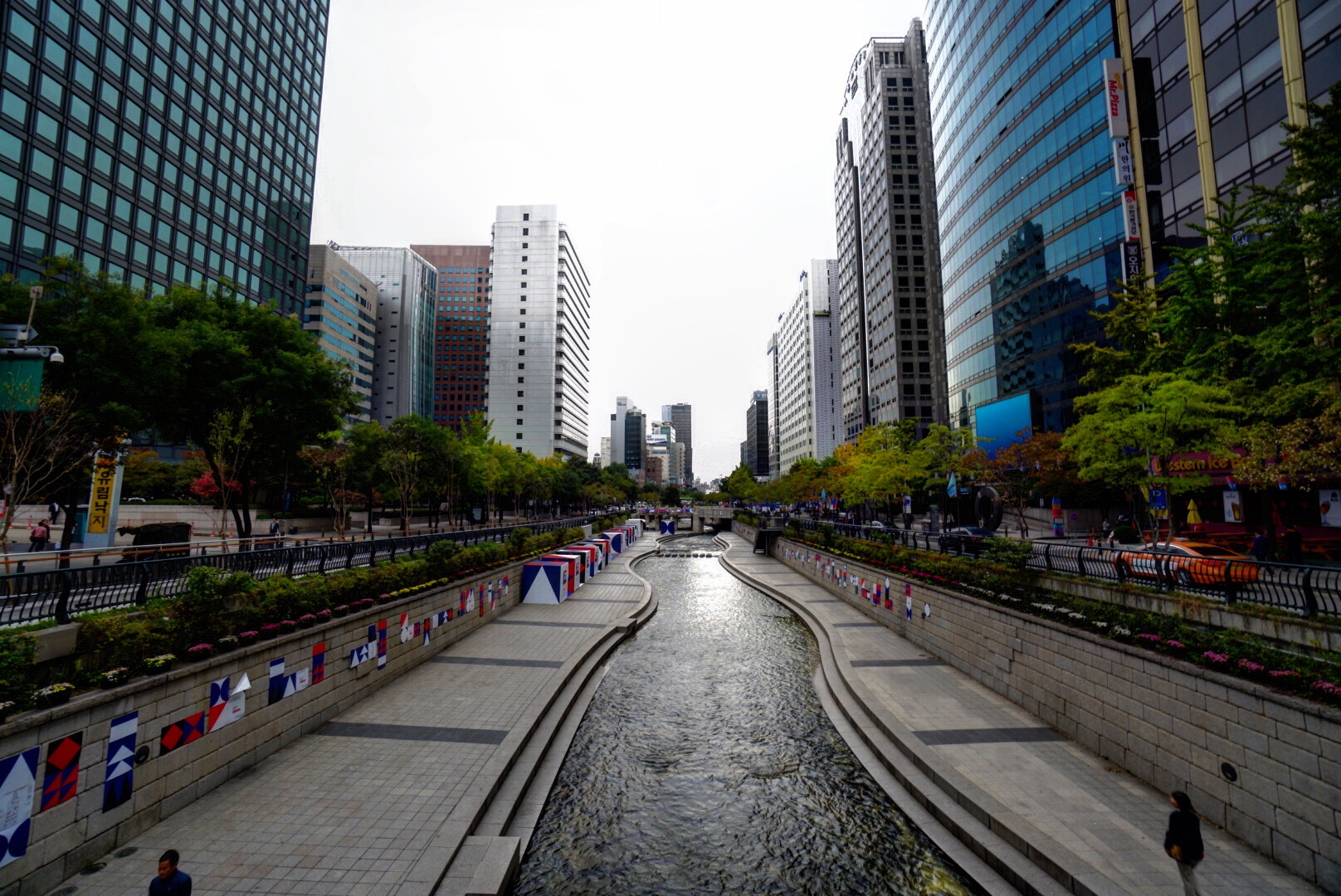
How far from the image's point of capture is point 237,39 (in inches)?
2393

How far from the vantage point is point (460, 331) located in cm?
15962

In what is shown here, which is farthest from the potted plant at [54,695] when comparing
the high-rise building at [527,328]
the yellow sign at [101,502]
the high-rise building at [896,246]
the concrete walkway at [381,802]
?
the high-rise building at [527,328]

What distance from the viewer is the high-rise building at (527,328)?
401 ft

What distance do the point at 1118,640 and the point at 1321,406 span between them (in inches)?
590

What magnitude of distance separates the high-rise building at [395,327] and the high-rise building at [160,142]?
5775 cm

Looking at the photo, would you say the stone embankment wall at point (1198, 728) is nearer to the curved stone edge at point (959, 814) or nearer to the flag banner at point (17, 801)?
the curved stone edge at point (959, 814)

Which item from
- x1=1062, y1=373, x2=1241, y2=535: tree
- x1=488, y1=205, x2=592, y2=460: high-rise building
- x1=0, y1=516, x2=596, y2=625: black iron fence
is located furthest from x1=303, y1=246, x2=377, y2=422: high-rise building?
x1=1062, y1=373, x2=1241, y2=535: tree

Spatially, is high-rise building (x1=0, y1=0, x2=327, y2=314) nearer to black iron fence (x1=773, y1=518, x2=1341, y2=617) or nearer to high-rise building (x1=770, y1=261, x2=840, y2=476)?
black iron fence (x1=773, y1=518, x2=1341, y2=617)

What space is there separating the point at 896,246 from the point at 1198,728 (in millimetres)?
94791

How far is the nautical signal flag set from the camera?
6242 millimetres

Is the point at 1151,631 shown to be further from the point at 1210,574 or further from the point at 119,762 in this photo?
the point at 119,762

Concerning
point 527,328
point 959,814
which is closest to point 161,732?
point 959,814

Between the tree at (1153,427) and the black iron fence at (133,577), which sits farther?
the tree at (1153,427)

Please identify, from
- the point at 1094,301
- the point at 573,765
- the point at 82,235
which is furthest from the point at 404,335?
the point at 573,765
